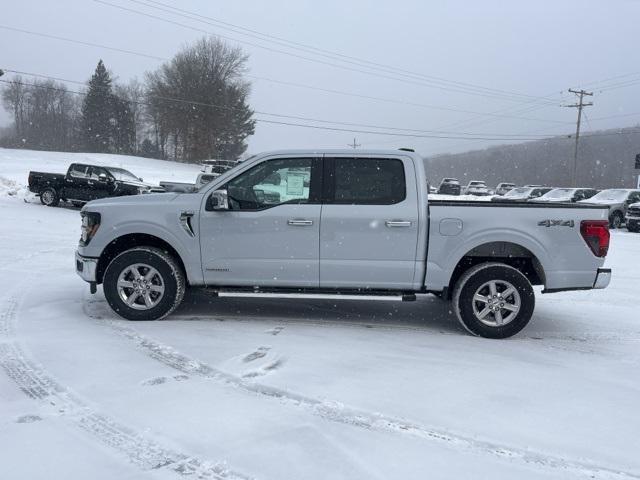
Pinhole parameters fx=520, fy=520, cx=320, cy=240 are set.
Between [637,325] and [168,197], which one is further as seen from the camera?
[637,325]

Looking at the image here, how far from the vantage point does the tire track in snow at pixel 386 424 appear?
2879mm

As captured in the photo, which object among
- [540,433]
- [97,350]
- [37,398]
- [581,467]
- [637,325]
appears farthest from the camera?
[637,325]

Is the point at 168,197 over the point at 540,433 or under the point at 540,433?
over

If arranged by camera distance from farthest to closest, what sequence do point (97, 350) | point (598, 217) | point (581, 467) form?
point (598, 217), point (97, 350), point (581, 467)

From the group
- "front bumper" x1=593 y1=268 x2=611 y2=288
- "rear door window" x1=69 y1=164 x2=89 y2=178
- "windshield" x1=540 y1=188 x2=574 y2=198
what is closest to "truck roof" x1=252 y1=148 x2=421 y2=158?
"front bumper" x1=593 y1=268 x2=611 y2=288

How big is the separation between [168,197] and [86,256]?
1.09 meters

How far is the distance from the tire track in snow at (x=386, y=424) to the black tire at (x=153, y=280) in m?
1.14

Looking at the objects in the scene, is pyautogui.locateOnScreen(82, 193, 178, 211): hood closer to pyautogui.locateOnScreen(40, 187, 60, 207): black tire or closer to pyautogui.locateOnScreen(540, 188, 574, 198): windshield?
pyautogui.locateOnScreen(40, 187, 60, 207): black tire

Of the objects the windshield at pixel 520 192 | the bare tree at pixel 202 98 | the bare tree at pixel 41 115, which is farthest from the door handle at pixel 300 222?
the bare tree at pixel 41 115

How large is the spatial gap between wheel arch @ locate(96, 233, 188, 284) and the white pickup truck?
6 centimetres

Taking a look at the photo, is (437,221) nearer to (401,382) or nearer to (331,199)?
(331,199)

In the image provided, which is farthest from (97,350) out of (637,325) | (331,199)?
(637,325)

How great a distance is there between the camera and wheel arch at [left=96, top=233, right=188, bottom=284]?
18.5ft

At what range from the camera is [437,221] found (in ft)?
17.2
